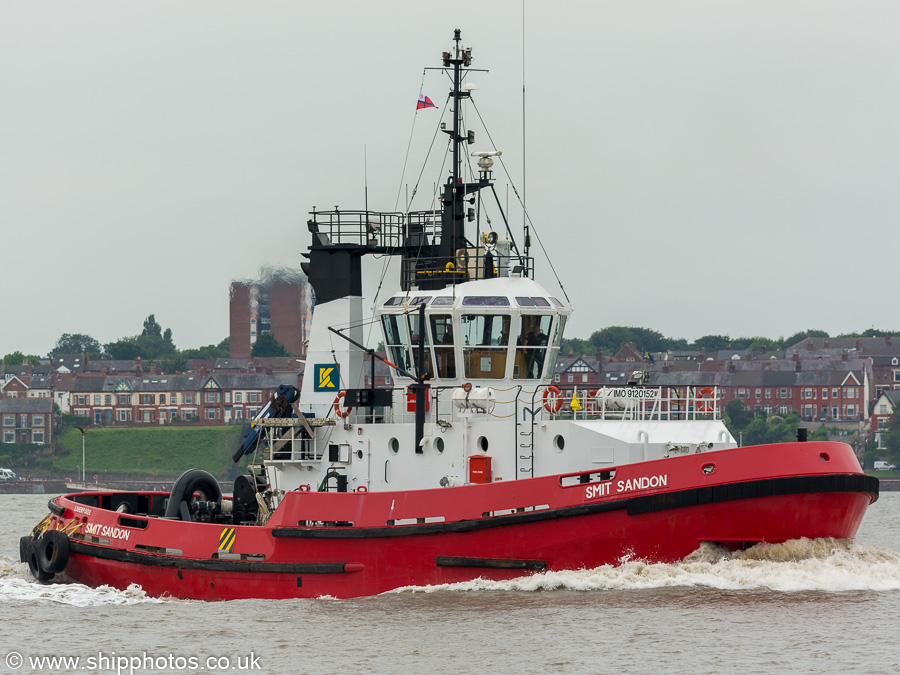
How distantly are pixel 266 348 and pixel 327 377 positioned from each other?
7022 cm

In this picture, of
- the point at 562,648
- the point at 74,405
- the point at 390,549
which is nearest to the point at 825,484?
the point at 562,648

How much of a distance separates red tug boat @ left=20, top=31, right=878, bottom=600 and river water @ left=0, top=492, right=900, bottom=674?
36 cm

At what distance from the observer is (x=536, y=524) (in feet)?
51.6

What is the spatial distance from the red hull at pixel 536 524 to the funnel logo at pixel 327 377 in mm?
2750

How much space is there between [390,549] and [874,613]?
18.9 feet

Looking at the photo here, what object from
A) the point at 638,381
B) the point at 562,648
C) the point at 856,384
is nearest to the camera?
the point at 562,648

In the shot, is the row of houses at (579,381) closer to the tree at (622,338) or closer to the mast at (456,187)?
the tree at (622,338)

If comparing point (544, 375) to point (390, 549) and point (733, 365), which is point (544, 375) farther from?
point (733, 365)

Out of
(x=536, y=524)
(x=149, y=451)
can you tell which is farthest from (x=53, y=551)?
(x=149, y=451)

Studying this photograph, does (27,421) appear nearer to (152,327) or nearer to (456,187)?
(152,327)

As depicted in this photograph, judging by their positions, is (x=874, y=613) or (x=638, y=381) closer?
(x=874, y=613)

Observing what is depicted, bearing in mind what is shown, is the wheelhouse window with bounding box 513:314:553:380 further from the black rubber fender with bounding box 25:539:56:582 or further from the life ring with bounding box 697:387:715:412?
the black rubber fender with bounding box 25:539:56:582

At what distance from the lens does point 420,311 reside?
17.7 metres

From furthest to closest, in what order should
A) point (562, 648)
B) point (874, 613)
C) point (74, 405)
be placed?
point (74, 405)
point (874, 613)
point (562, 648)
